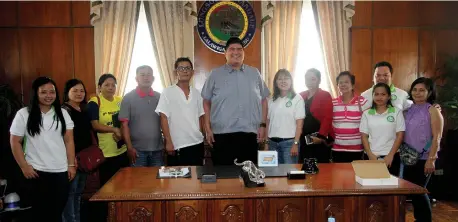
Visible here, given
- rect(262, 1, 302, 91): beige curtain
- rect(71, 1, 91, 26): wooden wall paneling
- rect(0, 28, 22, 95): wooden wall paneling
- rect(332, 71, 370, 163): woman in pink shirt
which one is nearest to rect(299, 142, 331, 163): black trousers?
rect(332, 71, 370, 163): woman in pink shirt

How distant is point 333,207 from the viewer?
7.07 feet

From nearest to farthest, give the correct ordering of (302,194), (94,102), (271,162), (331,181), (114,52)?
(302,194) → (331,181) → (271,162) → (94,102) → (114,52)

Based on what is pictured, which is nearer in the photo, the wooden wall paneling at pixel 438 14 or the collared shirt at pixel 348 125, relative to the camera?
the collared shirt at pixel 348 125

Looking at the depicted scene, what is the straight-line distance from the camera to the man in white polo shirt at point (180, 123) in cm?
320

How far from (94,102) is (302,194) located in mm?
2146

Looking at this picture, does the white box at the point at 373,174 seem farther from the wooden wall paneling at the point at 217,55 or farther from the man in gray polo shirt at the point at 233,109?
the wooden wall paneling at the point at 217,55

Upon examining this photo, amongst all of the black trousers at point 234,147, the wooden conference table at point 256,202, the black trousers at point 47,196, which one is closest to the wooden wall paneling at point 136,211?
the wooden conference table at point 256,202

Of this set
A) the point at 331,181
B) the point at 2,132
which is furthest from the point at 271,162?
the point at 2,132

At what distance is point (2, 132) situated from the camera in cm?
385

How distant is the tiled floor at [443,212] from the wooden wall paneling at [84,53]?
3926 millimetres

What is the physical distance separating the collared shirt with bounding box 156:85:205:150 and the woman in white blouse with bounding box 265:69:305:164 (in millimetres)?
708

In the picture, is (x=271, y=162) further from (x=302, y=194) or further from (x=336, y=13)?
(x=336, y=13)

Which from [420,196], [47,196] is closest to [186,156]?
[47,196]

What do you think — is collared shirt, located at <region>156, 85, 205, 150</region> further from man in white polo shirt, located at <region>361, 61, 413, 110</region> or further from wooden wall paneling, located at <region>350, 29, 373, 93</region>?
wooden wall paneling, located at <region>350, 29, 373, 93</region>
